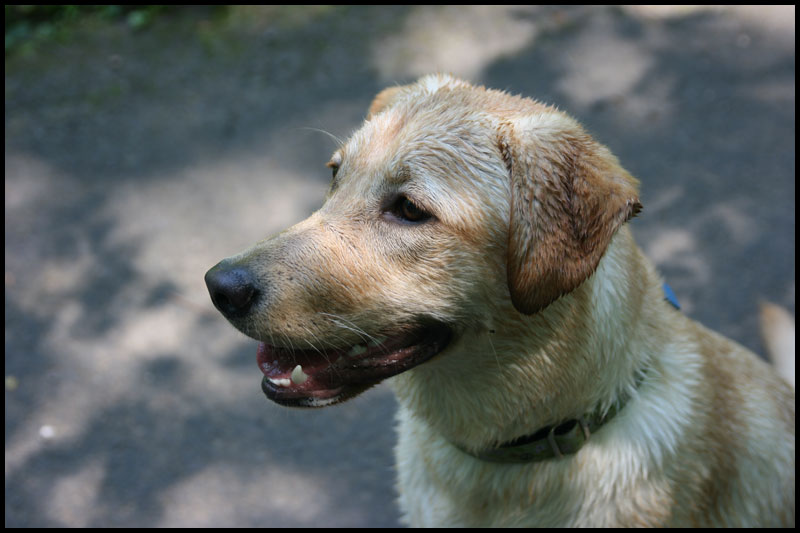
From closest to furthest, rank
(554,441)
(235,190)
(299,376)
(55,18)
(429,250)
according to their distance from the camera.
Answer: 1. (429,250)
2. (299,376)
3. (554,441)
4. (235,190)
5. (55,18)

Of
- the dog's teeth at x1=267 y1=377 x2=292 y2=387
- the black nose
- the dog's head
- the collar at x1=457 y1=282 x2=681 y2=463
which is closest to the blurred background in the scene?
the collar at x1=457 y1=282 x2=681 y2=463

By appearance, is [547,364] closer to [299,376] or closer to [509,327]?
[509,327]

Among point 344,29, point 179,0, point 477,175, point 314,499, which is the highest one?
A: point 477,175

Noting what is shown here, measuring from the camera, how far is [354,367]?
2457mm

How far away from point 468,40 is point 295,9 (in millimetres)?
1951

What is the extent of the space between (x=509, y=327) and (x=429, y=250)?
400 millimetres

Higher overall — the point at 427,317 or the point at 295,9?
the point at 427,317

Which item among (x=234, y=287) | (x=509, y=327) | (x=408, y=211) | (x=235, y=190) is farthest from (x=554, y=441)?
(x=235, y=190)

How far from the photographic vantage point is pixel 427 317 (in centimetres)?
237

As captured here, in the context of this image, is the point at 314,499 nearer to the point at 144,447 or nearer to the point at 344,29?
the point at 144,447

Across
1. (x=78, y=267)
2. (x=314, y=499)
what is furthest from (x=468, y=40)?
(x=314, y=499)

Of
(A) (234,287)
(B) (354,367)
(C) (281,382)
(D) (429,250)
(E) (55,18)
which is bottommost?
(E) (55,18)

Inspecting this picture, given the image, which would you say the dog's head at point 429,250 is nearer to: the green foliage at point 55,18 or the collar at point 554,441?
the collar at point 554,441

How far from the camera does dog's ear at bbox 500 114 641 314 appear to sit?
214 centimetres
